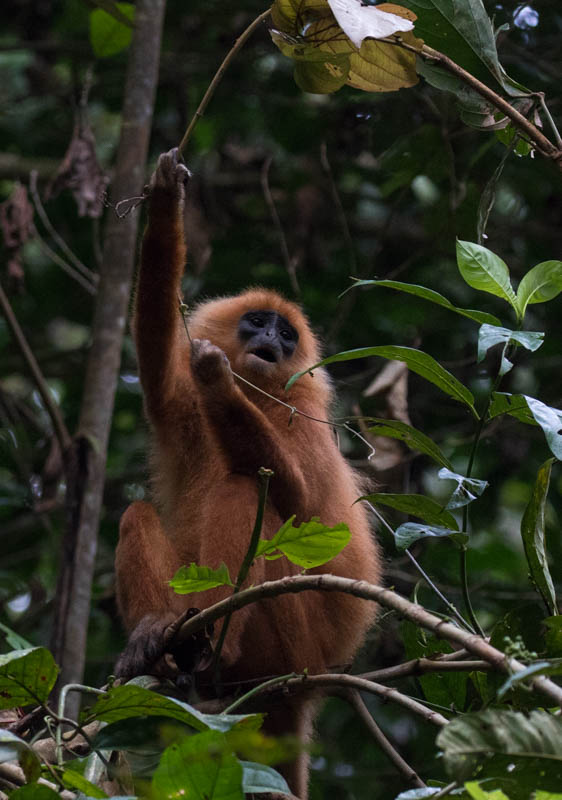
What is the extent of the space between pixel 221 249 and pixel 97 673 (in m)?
3.49

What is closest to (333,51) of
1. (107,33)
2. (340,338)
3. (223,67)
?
(223,67)

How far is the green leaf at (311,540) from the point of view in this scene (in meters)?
2.76

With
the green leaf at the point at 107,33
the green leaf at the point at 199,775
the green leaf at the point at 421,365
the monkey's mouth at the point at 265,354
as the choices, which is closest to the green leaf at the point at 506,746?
the green leaf at the point at 199,775

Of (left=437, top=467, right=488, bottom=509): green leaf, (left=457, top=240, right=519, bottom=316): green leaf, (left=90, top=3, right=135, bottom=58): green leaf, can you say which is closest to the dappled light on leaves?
(left=457, top=240, right=519, bottom=316): green leaf

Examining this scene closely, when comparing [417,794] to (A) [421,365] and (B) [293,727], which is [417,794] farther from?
(B) [293,727]

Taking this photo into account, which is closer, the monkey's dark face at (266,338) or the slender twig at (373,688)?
the slender twig at (373,688)

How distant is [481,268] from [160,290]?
7.02 feet

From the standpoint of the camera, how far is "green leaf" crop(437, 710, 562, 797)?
6.11 feet

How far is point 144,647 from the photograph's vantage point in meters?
4.31

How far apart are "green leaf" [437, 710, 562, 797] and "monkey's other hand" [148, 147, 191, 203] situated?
2799 mm

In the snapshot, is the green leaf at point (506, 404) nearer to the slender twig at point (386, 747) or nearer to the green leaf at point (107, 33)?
the slender twig at point (386, 747)

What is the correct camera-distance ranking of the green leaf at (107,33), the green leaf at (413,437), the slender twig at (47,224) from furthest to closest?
1. the green leaf at (107,33)
2. the slender twig at (47,224)
3. the green leaf at (413,437)

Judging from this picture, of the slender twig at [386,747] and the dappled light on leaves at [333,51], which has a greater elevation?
the dappled light on leaves at [333,51]

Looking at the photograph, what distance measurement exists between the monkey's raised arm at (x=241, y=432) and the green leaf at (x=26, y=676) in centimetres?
203
